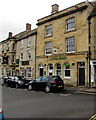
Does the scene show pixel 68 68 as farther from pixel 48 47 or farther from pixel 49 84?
pixel 49 84

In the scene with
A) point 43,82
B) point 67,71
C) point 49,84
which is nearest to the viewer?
point 49,84

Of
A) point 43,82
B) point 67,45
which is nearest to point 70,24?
point 67,45

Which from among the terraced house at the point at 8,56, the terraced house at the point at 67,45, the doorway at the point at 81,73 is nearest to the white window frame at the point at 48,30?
the terraced house at the point at 67,45

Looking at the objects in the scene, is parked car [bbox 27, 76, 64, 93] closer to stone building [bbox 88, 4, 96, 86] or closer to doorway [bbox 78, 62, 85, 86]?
stone building [bbox 88, 4, 96, 86]

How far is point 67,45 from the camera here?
1998cm

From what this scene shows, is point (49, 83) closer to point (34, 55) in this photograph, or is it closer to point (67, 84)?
point (67, 84)

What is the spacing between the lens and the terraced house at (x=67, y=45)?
58.1 feet

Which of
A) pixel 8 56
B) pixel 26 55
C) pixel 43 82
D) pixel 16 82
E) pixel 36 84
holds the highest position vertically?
pixel 8 56

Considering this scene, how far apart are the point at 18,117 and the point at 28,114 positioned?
0.60m

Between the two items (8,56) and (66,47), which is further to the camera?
(8,56)

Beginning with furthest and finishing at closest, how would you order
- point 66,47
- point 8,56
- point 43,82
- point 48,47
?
point 8,56 < point 48,47 < point 66,47 < point 43,82

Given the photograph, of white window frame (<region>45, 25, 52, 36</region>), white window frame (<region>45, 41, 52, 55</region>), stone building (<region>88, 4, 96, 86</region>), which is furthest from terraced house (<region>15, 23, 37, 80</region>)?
stone building (<region>88, 4, 96, 86</region>)

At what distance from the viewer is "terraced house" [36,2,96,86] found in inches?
697

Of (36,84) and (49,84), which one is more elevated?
(49,84)
